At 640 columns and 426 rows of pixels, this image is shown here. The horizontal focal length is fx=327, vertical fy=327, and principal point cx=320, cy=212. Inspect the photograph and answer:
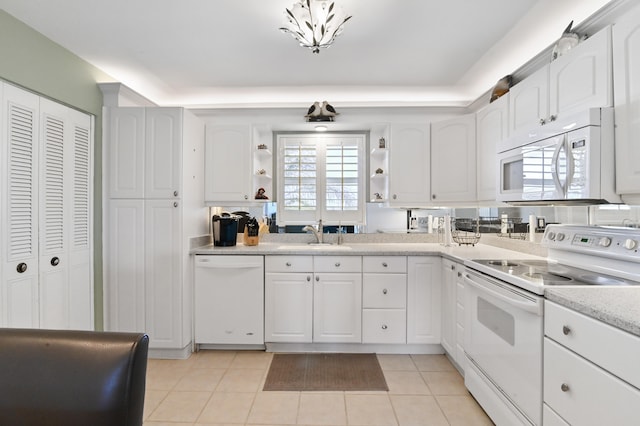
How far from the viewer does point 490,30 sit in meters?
2.18

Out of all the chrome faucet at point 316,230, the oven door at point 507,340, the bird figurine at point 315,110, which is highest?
the bird figurine at point 315,110

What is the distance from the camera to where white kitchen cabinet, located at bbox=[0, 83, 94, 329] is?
79.8 inches

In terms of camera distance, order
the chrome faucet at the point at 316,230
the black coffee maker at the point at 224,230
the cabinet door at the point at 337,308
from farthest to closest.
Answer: the chrome faucet at the point at 316,230, the black coffee maker at the point at 224,230, the cabinet door at the point at 337,308

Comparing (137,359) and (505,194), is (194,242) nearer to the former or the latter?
(137,359)

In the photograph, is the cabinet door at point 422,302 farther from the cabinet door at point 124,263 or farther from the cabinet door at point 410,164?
the cabinet door at point 124,263

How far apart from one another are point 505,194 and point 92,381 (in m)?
2.42

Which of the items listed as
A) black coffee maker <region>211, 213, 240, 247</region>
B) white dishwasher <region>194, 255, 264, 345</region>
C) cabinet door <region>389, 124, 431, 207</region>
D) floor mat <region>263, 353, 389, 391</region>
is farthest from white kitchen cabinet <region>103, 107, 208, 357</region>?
cabinet door <region>389, 124, 431, 207</region>

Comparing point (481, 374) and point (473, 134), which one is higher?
point (473, 134)

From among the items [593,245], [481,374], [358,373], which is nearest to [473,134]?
[593,245]

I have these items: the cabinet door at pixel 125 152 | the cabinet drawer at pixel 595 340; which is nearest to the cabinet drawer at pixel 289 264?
the cabinet door at pixel 125 152

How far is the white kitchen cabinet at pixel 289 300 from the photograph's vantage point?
2.86 meters

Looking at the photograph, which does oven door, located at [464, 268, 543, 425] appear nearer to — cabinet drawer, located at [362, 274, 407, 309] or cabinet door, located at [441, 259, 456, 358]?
cabinet door, located at [441, 259, 456, 358]

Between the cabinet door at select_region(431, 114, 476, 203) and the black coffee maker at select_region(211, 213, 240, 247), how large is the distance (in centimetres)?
193

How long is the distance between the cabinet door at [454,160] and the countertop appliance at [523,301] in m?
0.90
